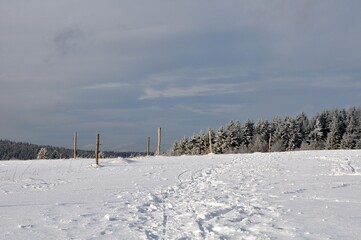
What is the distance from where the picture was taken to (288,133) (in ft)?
237

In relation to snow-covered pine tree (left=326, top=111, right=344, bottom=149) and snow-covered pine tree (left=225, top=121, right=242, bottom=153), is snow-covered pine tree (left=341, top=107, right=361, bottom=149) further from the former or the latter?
snow-covered pine tree (left=225, top=121, right=242, bottom=153)

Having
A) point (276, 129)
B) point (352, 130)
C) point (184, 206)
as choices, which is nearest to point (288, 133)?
point (276, 129)

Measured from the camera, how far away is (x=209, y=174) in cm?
1518

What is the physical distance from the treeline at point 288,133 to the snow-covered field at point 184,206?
174ft

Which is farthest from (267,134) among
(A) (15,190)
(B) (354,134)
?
(A) (15,190)

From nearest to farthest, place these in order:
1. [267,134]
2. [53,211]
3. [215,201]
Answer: [53,211] → [215,201] → [267,134]

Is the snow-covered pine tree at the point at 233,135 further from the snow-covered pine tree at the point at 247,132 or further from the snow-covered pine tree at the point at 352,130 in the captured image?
the snow-covered pine tree at the point at 352,130

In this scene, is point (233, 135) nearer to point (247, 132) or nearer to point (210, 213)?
point (247, 132)

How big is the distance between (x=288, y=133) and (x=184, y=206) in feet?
219

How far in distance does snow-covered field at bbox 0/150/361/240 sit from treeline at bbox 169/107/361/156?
174 ft

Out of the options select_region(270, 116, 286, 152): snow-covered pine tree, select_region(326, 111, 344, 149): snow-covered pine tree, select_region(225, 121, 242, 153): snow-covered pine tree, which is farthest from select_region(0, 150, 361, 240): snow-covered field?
select_region(270, 116, 286, 152): snow-covered pine tree

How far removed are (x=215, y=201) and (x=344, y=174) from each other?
7.44 m

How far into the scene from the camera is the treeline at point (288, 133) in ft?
222

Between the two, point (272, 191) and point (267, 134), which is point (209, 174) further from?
point (267, 134)
